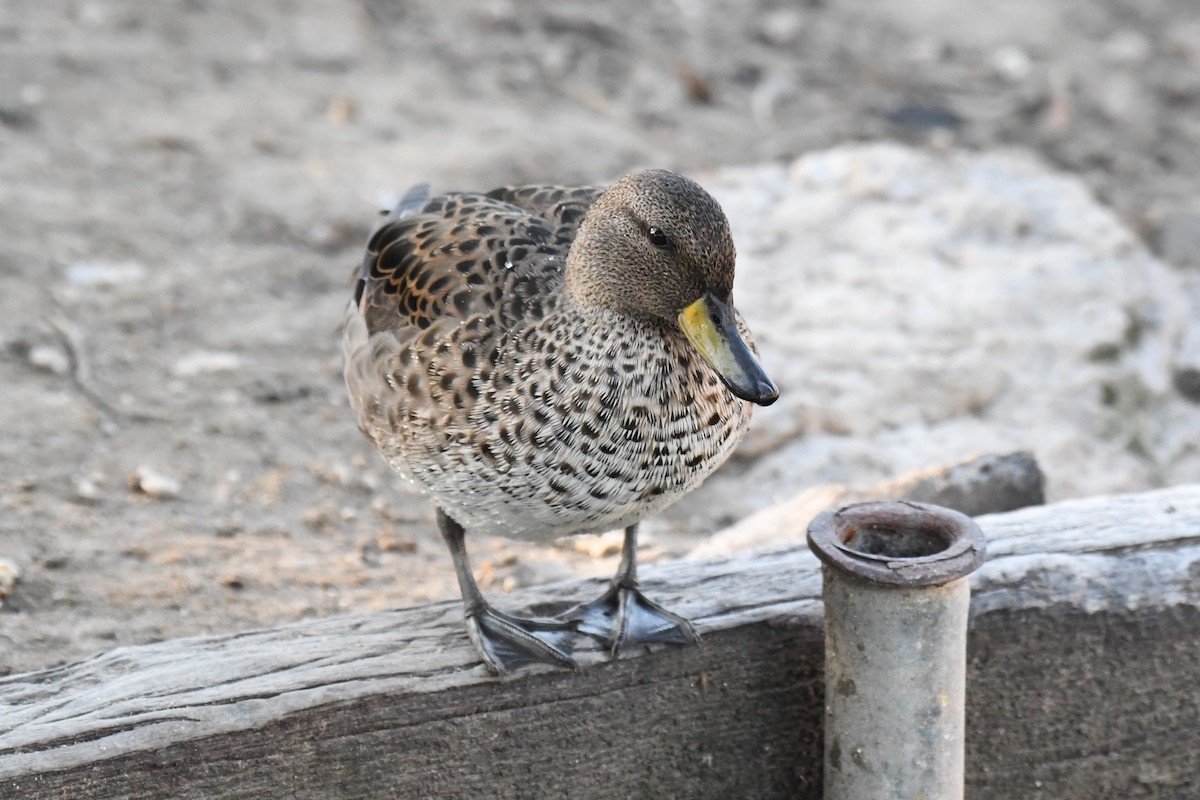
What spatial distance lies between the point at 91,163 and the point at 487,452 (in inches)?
158

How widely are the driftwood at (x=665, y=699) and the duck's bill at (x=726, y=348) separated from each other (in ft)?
2.08

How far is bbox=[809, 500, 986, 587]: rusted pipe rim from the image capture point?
2.59m

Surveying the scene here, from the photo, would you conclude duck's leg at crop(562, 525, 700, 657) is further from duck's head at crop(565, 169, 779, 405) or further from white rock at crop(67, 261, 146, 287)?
white rock at crop(67, 261, 146, 287)

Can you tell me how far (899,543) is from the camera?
2.84 metres

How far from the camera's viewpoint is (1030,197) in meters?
6.18

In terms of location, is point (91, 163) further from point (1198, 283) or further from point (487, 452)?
point (1198, 283)

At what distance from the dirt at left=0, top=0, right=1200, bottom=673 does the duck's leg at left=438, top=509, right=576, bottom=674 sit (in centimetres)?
81

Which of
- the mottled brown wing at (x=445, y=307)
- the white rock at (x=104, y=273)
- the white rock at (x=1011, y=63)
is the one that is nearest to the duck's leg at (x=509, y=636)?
the mottled brown wing at (x=445, y=307)

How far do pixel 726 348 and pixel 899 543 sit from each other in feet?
1.83

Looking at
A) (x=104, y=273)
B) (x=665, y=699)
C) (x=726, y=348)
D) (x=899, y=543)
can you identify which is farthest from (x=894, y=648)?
(x=104, y=273)

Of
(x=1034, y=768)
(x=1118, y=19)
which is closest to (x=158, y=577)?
(x=1034, y=768)

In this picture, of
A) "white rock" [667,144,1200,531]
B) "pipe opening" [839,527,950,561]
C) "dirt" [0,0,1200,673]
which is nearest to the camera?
"pipe opening" [839,527,950,561]

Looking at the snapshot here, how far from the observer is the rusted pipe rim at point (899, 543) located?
102 inches

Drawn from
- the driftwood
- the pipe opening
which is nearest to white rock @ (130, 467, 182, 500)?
the driftwood
